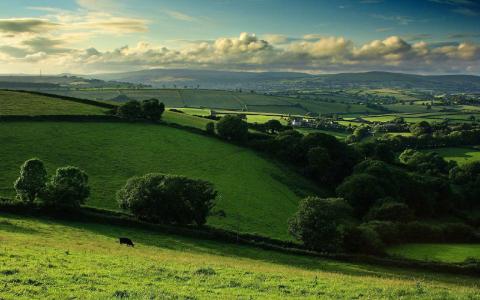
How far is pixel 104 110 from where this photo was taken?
112 m

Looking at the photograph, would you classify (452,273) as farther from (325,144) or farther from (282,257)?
(325,144)

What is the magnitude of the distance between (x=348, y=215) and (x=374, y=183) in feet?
32.6

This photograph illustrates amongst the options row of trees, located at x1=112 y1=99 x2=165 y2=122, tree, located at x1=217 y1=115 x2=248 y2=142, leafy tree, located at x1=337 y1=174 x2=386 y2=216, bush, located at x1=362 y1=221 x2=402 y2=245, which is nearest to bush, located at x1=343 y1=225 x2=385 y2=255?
bush, located at x1=362 y1=221 x2=402 y2=245

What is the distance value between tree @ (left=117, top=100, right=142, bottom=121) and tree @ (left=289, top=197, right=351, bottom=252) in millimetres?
63139

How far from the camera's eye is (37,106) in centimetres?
10338

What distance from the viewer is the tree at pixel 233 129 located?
356 feet

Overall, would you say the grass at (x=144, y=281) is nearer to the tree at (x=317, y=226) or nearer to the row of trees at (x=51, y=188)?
the row of trees at (x=51, y=188)

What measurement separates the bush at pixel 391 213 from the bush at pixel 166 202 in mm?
32801

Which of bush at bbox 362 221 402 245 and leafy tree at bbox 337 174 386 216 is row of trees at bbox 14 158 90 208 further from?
leafy tree at bbox 337 174 386 216

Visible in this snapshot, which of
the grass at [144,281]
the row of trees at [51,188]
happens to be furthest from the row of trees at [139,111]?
the grass at [144,281]

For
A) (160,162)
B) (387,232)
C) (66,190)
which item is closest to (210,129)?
(160,162)

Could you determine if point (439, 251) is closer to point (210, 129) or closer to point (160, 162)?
point (160, 162)

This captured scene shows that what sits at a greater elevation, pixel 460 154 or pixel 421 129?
pixel 421 129

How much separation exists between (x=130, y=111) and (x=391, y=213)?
6771 cm
